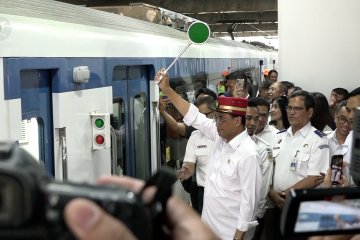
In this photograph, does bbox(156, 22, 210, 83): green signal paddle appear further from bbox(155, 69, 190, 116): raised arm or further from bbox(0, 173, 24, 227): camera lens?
bbox(0, 173, 24, 227): camera lens

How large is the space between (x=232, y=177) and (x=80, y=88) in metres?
1.06

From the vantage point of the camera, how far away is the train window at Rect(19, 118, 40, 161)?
2.60 meters

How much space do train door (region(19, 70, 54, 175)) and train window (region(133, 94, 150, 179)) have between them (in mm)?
1470

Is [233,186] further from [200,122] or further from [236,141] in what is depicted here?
[200,122]

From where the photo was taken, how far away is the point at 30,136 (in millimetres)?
2676

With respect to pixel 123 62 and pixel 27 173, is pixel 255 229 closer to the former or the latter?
pixel 123 62

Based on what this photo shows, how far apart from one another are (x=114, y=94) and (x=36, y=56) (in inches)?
48.2

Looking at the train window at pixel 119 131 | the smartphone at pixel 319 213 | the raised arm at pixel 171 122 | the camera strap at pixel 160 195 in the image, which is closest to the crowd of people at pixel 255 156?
the train window at pixel 119 131

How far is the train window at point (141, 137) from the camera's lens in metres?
4.34

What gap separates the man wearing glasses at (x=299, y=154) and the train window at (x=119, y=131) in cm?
110

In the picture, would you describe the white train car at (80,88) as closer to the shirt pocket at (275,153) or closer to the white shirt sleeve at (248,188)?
the white shirt sleeve at (248,188)

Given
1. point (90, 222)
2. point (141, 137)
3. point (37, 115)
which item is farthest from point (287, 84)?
point (90, 222)

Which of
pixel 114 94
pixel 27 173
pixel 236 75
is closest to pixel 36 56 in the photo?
pixel 114 94

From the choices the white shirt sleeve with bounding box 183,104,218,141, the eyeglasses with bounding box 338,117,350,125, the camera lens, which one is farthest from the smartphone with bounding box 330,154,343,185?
the camera lens
